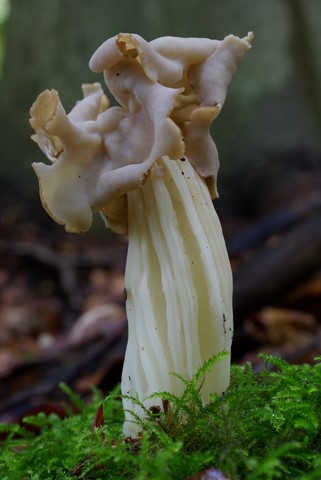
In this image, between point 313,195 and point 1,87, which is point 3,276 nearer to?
point 1,87

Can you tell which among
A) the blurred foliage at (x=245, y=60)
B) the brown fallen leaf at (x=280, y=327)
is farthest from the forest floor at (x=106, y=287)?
the blurred foliage at (x=245, y=60)

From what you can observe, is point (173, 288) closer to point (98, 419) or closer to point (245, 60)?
point (98, 419)

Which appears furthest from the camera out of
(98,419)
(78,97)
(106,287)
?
(78,97)

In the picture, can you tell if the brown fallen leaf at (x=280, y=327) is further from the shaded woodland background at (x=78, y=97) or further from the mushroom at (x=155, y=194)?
the mushroom at (x=155, y=194)

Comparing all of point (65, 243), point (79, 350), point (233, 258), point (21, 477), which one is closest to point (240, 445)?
point (21, 477)

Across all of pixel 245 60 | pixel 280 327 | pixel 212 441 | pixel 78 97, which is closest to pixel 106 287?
pixel 280 327

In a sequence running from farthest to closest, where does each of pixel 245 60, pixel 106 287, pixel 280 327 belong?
pixel 245 60, pixel 106 287, pixel 280 327

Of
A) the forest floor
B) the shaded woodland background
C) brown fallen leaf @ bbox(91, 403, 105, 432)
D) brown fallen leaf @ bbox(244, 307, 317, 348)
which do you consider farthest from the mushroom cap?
the shaded woodland background
